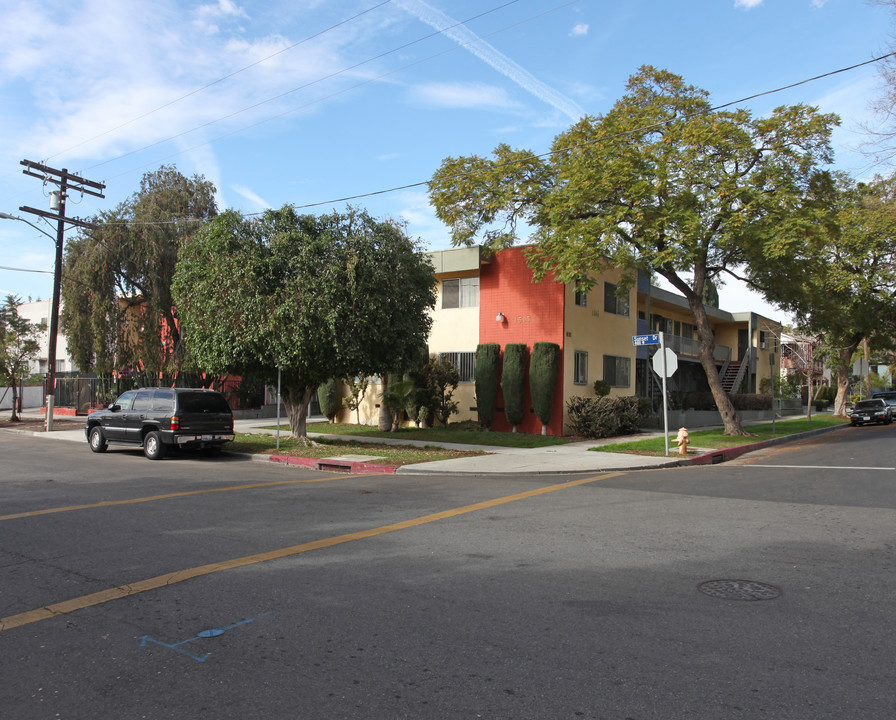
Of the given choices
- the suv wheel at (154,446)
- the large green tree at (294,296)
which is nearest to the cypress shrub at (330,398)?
the large green tree at (294,296)

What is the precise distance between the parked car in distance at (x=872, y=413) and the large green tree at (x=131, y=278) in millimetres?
34415

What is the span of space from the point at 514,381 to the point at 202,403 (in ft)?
34.8

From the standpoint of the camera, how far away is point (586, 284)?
20.7 meters

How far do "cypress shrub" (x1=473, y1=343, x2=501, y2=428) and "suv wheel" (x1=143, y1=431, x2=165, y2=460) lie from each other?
11116 mm

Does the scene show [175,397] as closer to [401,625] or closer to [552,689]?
[401,625]

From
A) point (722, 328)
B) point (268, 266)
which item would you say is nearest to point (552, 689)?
point (268, 266)

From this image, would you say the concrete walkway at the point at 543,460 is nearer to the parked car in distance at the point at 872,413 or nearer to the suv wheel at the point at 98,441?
the suv wheel at the point at 98,441

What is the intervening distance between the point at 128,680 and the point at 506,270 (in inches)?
835

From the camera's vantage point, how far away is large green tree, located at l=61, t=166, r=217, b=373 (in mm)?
28391

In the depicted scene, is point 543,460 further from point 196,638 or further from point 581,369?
point 196,638

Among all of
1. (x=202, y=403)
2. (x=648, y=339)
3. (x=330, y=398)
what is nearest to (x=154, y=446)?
(x=202, y=403)

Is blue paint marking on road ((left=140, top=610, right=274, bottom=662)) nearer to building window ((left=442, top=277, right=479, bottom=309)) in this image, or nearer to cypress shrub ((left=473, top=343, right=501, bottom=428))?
cypress shrub ((left=473, top=343, right=501, bottom=428))

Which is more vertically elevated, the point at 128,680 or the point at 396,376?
the point at 396,376

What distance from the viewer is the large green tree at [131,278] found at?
1118 inches
